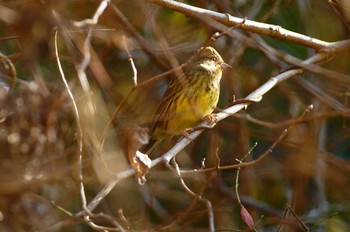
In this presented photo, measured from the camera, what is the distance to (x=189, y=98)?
542cm

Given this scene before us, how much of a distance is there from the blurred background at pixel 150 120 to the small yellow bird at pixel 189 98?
0.14 m

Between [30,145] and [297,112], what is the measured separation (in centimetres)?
226

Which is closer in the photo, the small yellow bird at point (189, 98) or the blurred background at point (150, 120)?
the blurred background at point (150, 120)

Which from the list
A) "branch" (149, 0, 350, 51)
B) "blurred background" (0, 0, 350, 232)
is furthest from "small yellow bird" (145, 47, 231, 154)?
"branch" (149, 0, 350, 51)

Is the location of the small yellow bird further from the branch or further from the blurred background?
the branch

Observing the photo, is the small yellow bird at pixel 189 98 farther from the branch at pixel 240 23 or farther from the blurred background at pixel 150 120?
the branch at pixel 240 23

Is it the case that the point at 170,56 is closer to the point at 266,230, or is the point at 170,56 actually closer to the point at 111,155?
the point at 111,155

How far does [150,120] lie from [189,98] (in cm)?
39

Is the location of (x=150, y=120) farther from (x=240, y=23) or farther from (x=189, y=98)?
(x=240, y=23)

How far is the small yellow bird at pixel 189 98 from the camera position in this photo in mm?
5367

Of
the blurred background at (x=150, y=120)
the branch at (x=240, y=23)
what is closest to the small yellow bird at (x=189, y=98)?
the blurred background at (x=150, y=120)

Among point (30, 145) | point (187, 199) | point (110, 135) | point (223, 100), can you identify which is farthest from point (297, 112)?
point (30, 145)

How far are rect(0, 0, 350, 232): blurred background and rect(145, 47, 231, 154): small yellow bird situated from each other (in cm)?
14

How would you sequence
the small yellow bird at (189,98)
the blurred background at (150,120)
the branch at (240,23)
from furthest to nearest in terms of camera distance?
the small yellow bird at (189,98)
the blurred background at (150,120)
the branch at (240,23)
